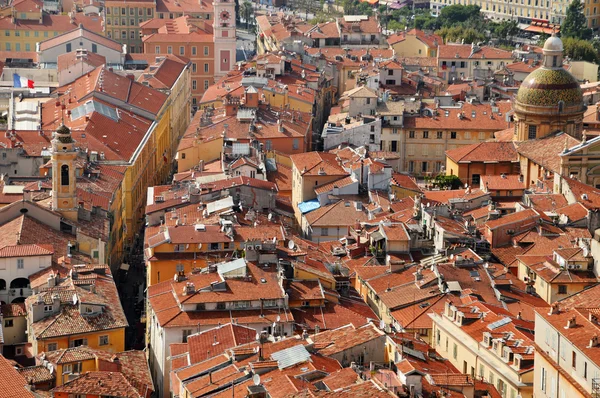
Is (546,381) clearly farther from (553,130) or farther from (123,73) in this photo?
(123,73)

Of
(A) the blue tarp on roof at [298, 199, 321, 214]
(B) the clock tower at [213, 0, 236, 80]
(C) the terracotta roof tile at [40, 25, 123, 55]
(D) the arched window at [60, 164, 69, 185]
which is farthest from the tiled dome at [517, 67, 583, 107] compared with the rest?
(B) the clock tower at [213, 0, 236, 80]

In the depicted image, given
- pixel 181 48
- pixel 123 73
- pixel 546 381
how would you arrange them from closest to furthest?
pixel 546 381, pixel 123 73, pixel 181 48

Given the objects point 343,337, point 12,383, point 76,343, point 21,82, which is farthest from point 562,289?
point 21,82

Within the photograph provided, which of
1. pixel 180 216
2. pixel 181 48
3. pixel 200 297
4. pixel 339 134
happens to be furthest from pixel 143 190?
pixel 181 48

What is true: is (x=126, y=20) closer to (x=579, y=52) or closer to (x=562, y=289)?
(x=579, y=52)

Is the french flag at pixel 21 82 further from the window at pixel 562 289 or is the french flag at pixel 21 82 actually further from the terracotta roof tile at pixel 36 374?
the terracotta roof tile at pixel 36 374

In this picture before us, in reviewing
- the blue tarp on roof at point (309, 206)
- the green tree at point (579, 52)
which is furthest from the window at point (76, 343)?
the green tree at point (579, 52)
